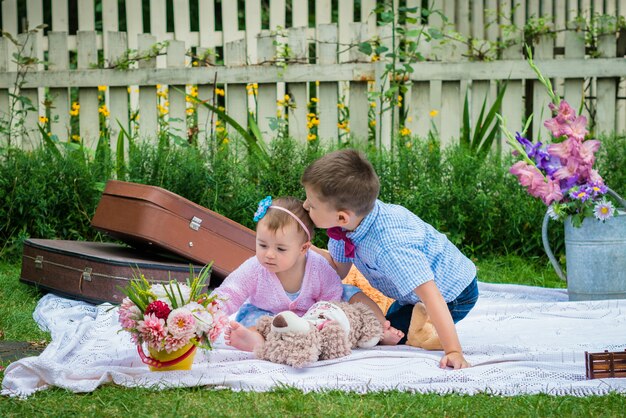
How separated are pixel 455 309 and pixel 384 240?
21.4 inches

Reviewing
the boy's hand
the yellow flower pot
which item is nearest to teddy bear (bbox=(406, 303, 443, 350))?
the boy's hand

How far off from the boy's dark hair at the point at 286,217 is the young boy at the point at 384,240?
0.08 metres

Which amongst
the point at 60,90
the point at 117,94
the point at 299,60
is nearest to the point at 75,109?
the point at 60,90

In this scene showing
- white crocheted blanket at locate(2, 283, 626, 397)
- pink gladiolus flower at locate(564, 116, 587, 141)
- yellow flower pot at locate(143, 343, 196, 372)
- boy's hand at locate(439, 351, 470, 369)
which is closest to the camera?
white crocheted blanket at locate(2, 283, 626, 397)

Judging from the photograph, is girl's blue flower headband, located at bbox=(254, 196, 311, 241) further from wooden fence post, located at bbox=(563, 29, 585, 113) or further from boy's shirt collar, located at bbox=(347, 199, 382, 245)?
wooden fence post, located at bbox=(563, 29, 585, 113)

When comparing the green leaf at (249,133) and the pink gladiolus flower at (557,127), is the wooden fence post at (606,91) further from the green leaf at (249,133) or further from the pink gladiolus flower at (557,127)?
the green leaf at (249,133)

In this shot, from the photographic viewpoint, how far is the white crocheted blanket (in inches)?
126

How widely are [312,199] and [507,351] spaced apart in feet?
3.24

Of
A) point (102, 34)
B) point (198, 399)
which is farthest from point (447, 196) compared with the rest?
point (102, 34)

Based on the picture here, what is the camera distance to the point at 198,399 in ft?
10.1

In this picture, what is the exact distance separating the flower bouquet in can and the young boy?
1.88 feet

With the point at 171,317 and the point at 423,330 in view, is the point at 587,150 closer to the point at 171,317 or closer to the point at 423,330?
the point at 423,330

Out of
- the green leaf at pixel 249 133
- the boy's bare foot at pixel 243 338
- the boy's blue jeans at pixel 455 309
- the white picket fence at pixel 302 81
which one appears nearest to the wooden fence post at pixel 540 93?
the white picket fence at pixel 302 81

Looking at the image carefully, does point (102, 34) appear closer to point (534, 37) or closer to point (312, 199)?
point (534, 37)
